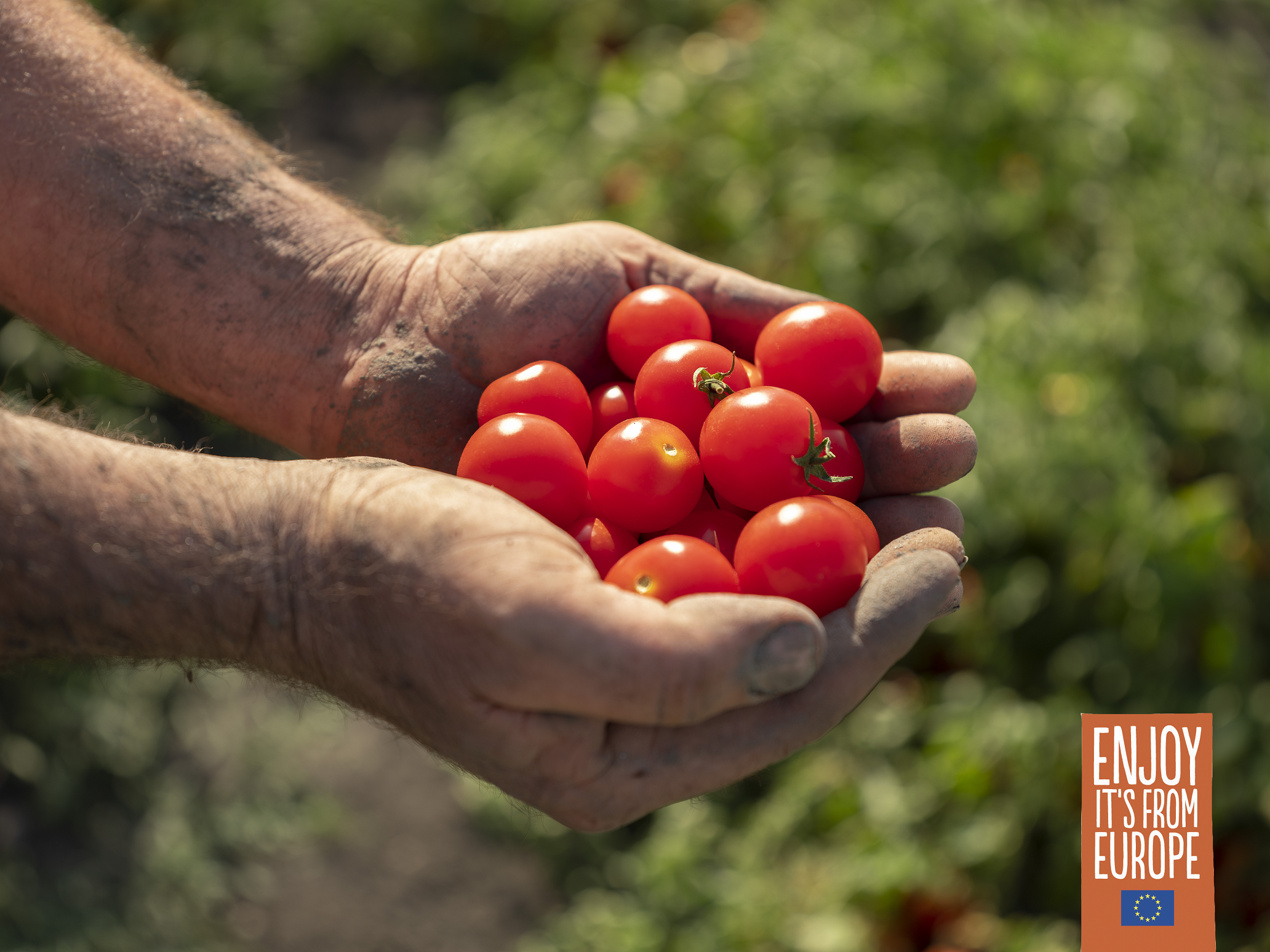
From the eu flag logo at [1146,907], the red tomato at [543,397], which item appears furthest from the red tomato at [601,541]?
the eu flag logo at [1146,907]

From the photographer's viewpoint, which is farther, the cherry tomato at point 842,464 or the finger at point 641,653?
the cherry tomato at point 842,464

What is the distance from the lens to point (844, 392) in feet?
8.57

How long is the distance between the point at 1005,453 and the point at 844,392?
176 centimetres

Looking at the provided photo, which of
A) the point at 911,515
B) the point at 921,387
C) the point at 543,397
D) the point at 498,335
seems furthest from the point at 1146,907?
the point at 498,335

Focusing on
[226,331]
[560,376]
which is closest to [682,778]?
[560,376]

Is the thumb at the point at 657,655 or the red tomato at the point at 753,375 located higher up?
the red tomato at the point at 753,375

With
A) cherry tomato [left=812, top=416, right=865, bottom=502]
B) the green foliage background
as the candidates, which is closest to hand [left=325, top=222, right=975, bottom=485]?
cherry tomato [left=812, top=416, right=865, bottom=502]

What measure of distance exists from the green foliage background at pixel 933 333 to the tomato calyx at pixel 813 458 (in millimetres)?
1683

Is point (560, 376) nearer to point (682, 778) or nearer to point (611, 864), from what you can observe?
point (682, 778)

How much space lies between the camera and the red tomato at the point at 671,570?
209cm

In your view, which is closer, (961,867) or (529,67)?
(961,867)

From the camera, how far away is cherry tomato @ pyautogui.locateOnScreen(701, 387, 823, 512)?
233 cm

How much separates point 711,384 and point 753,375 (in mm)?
314

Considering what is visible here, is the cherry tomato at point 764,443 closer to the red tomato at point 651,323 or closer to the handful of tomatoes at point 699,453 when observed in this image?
the handful of tomatoes at point 699,453
